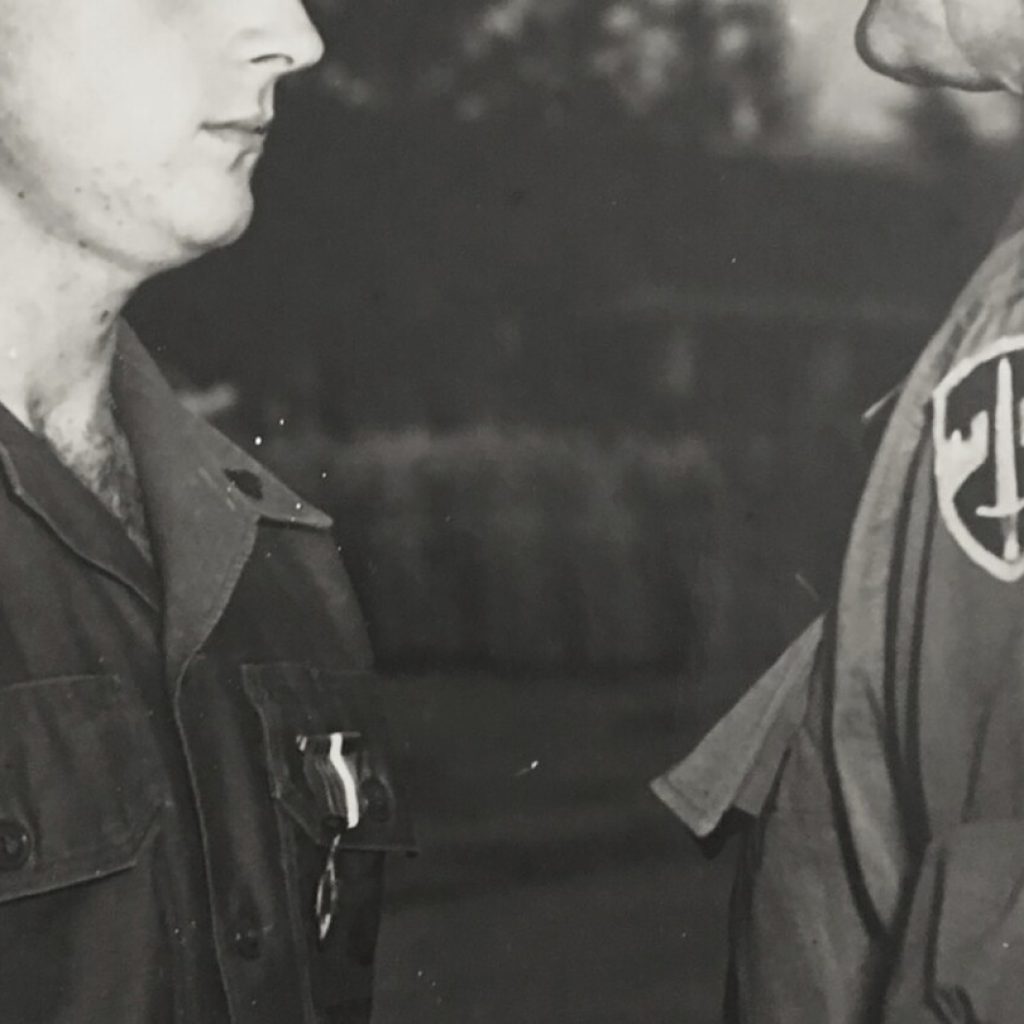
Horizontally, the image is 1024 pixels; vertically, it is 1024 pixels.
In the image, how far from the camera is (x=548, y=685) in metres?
→ 1.24

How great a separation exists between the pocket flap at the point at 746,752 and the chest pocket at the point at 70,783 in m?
0.39

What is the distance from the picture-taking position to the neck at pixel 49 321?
3.87 ft

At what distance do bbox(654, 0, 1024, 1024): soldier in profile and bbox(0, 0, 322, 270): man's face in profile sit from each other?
48 centimetres

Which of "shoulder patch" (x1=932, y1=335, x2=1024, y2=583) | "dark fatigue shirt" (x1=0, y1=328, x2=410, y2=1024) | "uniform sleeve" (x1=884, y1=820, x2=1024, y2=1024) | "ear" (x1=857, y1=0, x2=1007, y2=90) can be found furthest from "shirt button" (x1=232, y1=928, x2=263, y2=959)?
"ear" (x1=857, y1=0, x2=1007, y2=90)

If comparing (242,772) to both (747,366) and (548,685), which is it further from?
(747,366)

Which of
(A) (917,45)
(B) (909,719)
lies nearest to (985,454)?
(B) (909,719)

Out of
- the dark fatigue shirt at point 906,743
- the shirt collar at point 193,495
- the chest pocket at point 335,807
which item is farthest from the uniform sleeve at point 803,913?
the shirt collar at point 193,495

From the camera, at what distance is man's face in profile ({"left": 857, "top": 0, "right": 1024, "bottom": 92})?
1.24 meters

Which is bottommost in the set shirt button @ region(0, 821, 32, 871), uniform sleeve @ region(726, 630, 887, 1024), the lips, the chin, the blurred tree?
uniform sleeve @ region(726, 630, 887, 1024)

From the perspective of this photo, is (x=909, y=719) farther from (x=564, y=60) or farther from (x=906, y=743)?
(x=564, y=60)

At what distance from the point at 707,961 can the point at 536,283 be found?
524 millimetres

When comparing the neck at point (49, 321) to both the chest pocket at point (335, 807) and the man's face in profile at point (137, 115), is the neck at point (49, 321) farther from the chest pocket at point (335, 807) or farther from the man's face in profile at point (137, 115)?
the chest pocket at point (335, 807)

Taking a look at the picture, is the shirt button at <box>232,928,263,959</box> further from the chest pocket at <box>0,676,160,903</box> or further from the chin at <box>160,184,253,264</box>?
the chin at <box>160,184,253,264</box>

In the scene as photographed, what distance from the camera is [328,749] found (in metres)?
1.22
